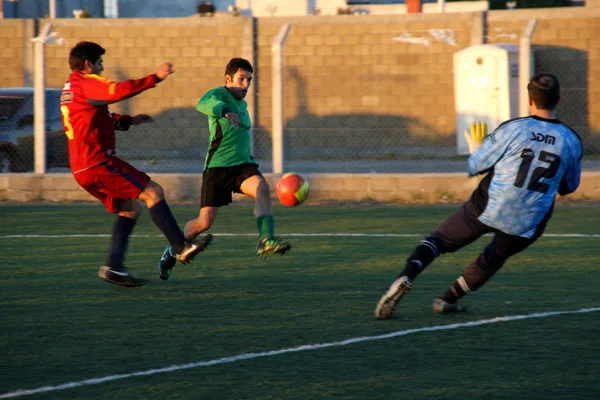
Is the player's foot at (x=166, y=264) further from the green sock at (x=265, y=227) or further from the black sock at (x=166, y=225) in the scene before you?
the green sock at (x=265, y=227)

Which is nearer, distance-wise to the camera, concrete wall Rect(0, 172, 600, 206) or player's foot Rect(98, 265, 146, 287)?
player's foot Rect(98, 265, 146, 287)

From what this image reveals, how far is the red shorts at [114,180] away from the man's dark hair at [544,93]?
3.01m

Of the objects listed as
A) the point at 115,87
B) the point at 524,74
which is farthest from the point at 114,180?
the point at 524,74

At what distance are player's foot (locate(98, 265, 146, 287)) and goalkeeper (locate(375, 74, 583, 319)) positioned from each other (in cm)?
216

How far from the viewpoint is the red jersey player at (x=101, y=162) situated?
7.55 metres

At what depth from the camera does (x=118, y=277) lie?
25.5 ft

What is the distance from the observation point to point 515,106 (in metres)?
20.3

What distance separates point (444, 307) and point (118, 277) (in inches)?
99.3

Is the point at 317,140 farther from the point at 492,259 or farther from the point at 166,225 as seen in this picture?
the point at 492,259

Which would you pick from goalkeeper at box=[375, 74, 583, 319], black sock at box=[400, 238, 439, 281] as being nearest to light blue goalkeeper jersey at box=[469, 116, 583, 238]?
goalkeeper at box=[375, 74, 583, 319]

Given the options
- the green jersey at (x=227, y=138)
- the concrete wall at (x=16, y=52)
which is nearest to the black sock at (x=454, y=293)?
the green jersey at (x=227, y=138)

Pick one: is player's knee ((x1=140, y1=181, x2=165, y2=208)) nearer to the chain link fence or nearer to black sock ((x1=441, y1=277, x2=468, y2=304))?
black sock ((x1=441, y1=277, x2=468, y2=304))

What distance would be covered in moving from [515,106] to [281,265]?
40.6 ft

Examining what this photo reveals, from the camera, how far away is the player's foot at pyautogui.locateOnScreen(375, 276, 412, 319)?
6.36 m
